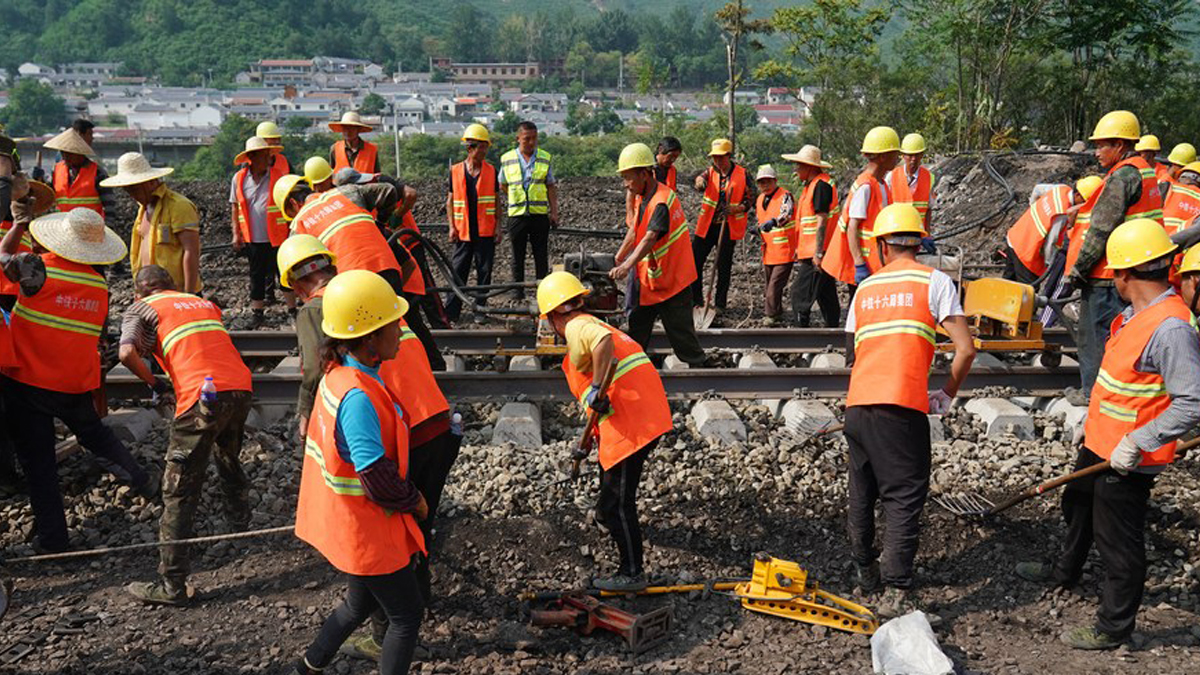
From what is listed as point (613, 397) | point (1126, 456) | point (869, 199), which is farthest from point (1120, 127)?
point (613, 397)

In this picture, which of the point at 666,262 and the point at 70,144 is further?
the point at 70,144

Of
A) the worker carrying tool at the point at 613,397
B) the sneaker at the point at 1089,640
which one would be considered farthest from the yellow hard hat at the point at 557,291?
the sneaker at the point at 1089,640

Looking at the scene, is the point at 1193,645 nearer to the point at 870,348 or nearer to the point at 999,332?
the point at 870,348

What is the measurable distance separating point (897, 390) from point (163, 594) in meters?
3.53

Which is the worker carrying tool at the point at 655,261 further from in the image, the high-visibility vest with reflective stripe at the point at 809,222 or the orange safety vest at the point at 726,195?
the orange safety vest at the point at 726,195

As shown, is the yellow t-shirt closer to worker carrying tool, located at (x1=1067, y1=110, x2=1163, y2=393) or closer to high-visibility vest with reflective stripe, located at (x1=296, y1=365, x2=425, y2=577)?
high-visibility vest with reflective stripe, located at (x1=296, y1=365, x2=425, y2=577)

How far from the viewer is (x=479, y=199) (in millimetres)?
8734

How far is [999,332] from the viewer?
761cm

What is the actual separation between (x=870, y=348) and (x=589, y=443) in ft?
4.58

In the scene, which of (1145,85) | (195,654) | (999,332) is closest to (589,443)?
(195,654)

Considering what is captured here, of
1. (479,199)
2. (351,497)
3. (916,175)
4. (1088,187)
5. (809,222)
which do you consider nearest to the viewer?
(351,497)

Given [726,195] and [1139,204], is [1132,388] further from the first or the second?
[726,195]

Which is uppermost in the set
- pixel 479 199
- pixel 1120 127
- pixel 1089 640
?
pixel 1120 127

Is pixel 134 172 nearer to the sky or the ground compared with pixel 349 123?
nearer to the ground
